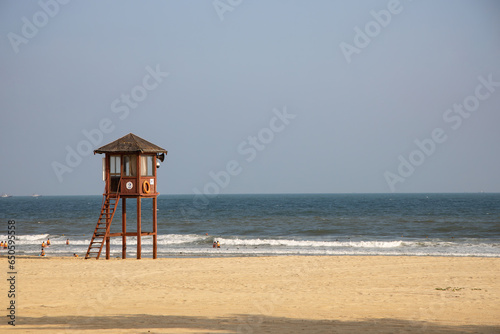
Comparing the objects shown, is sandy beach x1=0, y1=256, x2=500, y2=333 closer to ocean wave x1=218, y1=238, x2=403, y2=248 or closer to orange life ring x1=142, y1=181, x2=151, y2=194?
orange life ring x1=142, y1=181, x2=151, y2=194

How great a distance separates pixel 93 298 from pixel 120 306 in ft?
5.05

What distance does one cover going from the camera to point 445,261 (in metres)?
23.1

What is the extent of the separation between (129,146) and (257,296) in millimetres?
11428

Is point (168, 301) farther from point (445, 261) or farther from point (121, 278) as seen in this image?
point (445, 261)

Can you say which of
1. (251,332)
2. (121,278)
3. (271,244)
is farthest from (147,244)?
(251,332)

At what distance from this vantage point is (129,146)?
78.3ft

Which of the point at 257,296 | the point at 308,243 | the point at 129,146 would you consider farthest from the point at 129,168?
the point at 308,243

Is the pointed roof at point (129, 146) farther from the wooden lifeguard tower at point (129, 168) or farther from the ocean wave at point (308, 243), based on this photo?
the ocean wave at point (308, 243)

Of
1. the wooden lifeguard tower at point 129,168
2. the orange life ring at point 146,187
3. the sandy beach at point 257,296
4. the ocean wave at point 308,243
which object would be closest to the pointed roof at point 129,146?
the wooden lifeguard tower at point 129,168

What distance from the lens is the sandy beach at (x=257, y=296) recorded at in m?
11.1

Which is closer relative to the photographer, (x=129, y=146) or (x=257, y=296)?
(x=257, y=296)

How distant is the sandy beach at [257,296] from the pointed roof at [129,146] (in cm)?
489

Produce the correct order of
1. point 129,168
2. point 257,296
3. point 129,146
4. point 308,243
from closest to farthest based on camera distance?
point 257,296
point 129,146
point 129,168
point 308,243

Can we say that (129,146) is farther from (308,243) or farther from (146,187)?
(308,243)
